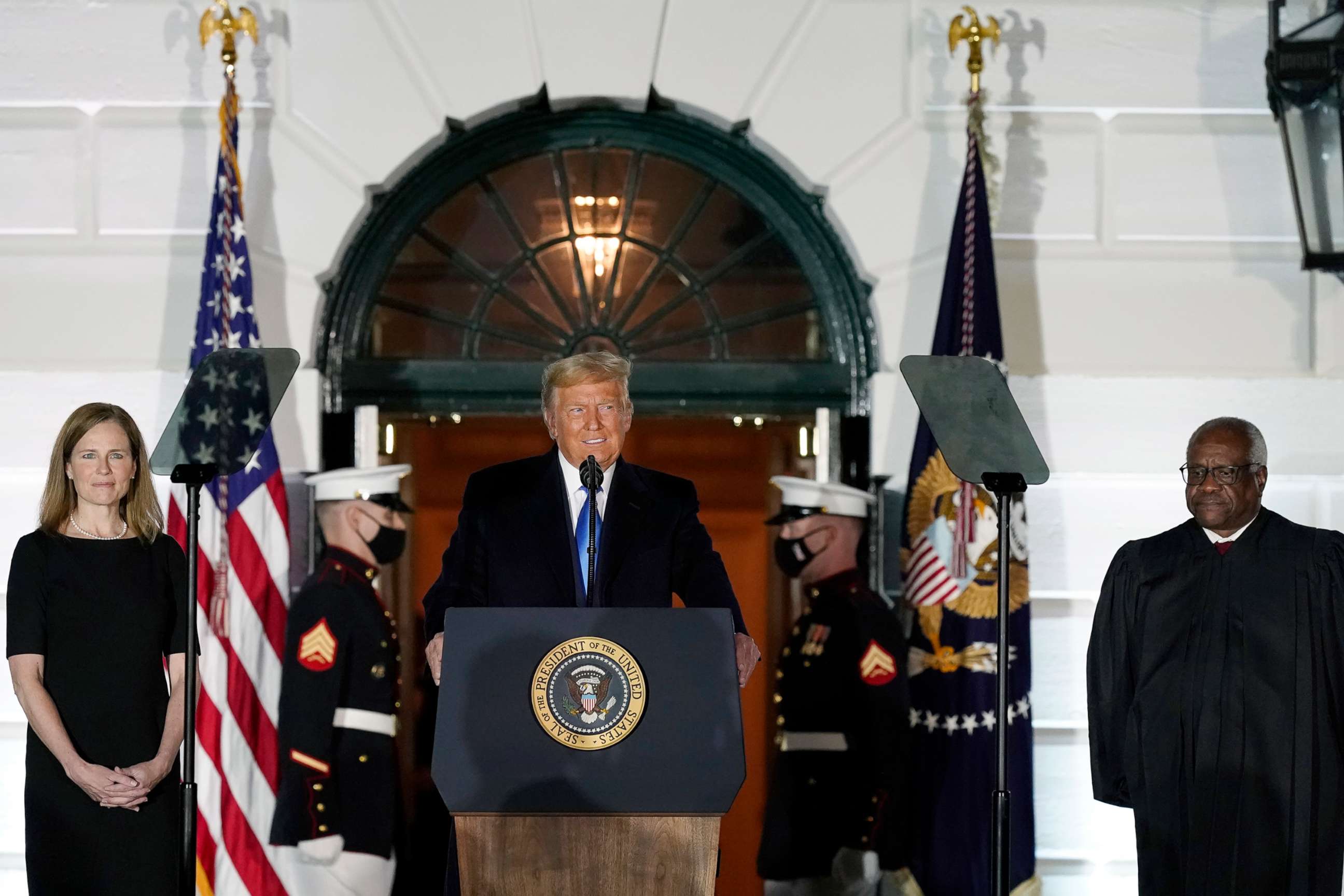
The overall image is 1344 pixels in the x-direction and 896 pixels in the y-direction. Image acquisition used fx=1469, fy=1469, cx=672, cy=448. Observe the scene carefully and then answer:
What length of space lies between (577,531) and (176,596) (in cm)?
121

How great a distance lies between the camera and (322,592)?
4902 millimetres

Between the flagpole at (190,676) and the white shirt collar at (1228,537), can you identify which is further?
the white shirt collar at (1228,537)

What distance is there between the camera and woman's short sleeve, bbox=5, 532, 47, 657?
378 centimetres

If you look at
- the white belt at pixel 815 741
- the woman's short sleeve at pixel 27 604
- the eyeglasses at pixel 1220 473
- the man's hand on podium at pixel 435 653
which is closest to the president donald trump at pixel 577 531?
the man's hand on podium at pixel 435 653

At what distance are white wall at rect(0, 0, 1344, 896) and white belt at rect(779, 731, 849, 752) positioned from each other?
76 centimetres

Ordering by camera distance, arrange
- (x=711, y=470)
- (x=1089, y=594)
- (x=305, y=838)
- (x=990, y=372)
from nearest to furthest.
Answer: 1. (x=990, y=372)
2. (x=305, y=838)
3. (x=1089, y=594)
4. (x=711, y=470)

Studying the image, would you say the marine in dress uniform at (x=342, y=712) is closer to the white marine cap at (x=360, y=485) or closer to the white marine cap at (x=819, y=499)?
the white marine cap at (x=360, y=485)

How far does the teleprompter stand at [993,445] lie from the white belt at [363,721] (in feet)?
7.33

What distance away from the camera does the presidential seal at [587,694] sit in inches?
111

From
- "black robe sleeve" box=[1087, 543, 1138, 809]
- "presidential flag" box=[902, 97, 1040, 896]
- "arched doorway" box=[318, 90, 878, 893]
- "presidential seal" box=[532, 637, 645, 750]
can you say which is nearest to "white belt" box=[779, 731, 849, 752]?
"presidential flag" box=[902, 97, 1040, 896]

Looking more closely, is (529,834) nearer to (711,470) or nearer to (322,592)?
(322,592)

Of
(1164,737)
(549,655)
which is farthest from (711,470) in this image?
(549,655)

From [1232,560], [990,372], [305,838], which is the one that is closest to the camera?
[990,372]

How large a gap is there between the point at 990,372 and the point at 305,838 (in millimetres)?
2725
